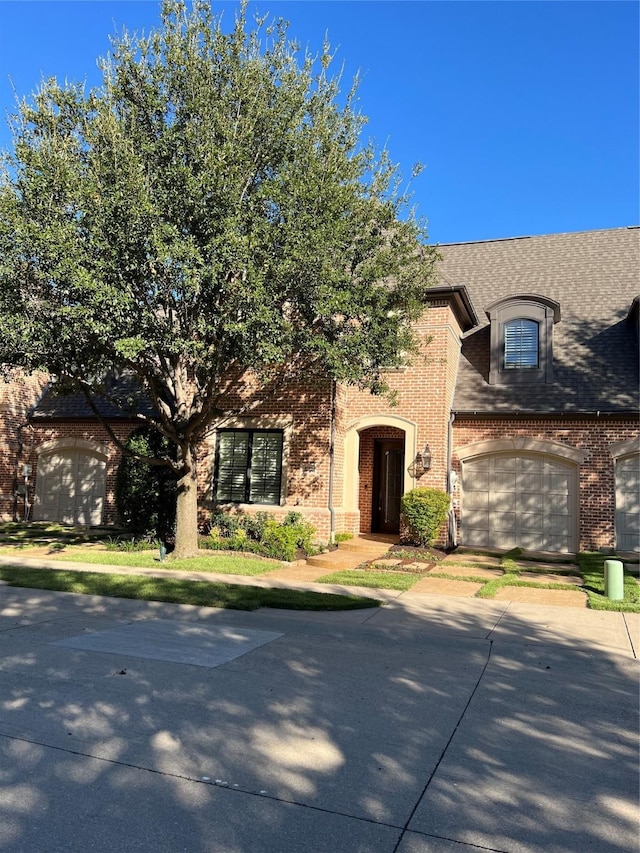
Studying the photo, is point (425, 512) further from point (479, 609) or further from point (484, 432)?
point (479, 609)

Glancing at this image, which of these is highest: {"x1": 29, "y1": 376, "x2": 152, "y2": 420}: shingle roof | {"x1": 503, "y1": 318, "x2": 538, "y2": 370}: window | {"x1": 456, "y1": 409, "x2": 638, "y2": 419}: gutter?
{"x1": 503, "y1": 318, "x2": 538, "y2": 370}: window

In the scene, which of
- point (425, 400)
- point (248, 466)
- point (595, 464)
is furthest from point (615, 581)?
point (248, 466)

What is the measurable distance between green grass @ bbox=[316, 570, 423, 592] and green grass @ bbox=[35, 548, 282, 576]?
1448mm

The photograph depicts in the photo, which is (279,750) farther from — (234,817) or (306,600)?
(306,600)

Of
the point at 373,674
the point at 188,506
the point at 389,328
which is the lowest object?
the point at 373,674

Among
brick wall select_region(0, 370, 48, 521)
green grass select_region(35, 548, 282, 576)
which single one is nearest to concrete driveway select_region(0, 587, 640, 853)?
green grass select_region(35, 548, 282, 576)

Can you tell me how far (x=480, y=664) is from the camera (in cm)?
625

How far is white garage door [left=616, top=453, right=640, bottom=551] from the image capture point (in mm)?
14148

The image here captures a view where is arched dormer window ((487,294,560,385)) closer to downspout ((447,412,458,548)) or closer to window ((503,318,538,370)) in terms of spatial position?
window ((503,318,538,370))

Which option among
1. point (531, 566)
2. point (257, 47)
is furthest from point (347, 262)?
point (531, 566)

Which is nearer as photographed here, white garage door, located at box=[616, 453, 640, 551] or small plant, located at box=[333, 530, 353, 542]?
white garage door, located at box=[616, 453, 640, 551]

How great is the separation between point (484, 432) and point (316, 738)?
11889mm

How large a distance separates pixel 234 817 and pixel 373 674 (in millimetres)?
2765

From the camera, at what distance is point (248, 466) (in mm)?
15867
